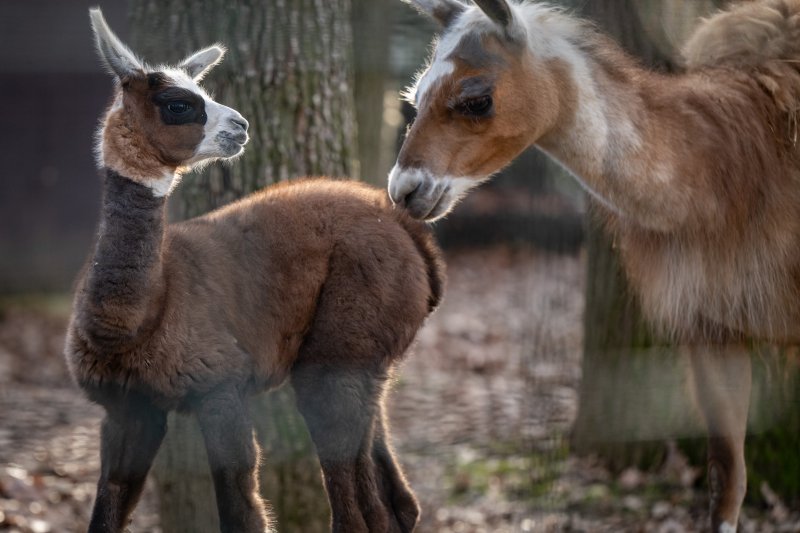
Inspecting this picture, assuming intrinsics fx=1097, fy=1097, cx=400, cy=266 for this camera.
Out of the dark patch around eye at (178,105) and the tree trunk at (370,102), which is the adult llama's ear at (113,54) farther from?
the tree trunk at (370,102)

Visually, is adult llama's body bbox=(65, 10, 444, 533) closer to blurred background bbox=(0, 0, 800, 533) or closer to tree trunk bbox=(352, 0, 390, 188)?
blurred background bbox=(0, 0, 800, 533)

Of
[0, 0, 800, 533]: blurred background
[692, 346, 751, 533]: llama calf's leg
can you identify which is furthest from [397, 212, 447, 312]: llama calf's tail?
[692, 346, 751, 533]: llama calf's leg

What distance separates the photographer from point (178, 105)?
2910mm

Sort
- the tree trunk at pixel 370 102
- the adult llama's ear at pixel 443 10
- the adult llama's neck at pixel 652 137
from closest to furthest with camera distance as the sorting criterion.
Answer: the adult llama's ear at pixel 443 10 < the adult llama's neck at pixel 652 137 < the tree trunk at pixel 370 102

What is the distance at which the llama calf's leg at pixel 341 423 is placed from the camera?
10.1 ft

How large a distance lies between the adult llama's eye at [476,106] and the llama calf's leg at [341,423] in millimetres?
812

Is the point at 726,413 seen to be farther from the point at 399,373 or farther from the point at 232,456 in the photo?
the point at 232,456

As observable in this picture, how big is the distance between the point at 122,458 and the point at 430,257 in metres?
1.09

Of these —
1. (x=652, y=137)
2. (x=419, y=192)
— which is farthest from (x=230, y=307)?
(x=652, y=137)

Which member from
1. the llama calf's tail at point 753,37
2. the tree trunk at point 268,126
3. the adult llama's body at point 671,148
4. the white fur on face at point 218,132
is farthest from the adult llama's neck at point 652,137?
the white fur on face at point 218,132

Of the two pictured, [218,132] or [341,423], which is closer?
[218,132]

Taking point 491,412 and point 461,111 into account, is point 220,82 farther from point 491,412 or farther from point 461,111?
point 491,412

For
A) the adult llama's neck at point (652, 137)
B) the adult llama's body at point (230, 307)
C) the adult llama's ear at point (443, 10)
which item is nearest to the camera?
A: the adult llama's body at point (230, 307)

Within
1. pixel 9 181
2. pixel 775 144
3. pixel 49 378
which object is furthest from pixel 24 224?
pixel 775 144
